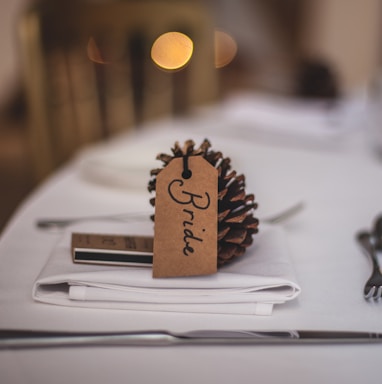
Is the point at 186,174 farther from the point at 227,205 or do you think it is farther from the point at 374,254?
the point at 374,254

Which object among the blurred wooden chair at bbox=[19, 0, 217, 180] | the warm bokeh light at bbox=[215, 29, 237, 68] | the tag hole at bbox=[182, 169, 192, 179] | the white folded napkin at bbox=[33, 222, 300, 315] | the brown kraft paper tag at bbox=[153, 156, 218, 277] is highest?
the warm bokeh light at bbox=[215, 29, 237, 68]

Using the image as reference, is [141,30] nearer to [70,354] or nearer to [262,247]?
[262,247]

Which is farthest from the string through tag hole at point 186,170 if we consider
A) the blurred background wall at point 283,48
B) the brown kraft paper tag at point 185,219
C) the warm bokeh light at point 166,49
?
the blurred background wall at point 283,48

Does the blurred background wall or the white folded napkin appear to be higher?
the blurred background wall

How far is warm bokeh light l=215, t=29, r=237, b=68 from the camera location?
20.0 ft

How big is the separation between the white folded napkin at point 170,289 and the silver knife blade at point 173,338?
0.04 m

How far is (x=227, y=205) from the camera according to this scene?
1.72 ft

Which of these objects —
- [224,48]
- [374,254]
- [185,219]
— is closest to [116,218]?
[185,219]

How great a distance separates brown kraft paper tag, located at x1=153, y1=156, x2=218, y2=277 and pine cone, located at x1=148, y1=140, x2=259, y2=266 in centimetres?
1

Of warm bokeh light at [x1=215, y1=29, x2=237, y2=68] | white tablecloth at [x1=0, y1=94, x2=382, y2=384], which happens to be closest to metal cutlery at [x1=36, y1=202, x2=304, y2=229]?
white tablecloth at [x1=0, y1=94, x2=382, y2=384]

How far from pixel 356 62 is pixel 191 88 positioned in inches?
111

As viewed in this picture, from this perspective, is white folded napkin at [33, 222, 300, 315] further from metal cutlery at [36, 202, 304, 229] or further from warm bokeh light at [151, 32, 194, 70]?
warm bokeh light at [151, 32, 194, 70]

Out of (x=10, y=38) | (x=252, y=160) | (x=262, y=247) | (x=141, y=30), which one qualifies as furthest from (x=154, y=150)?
(x=10, y=38)

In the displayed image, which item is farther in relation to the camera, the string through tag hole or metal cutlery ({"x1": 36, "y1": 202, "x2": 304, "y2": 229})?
metal cutlery ({"x1": 36, "y1": 202, "x2": 304, "y2": 229})
